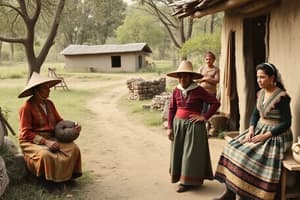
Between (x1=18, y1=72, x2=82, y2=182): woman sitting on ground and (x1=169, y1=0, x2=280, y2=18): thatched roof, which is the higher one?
(x1=169, y1=0, x2=280, y2=18): thatched roof

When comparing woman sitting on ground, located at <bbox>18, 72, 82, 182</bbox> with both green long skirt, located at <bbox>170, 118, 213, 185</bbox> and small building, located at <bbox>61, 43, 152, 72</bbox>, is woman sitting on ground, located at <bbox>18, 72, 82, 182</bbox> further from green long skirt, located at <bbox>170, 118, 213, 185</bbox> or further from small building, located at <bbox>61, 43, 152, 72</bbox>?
small building, located at <bbox>61, 43, 152, 72</bbox>

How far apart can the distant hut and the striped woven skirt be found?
2.47 ft

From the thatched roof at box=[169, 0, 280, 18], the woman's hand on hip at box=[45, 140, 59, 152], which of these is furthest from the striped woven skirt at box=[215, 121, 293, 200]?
the woman's hand on hip at box=[45, 140, 59, 152]

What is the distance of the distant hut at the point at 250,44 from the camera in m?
4.61

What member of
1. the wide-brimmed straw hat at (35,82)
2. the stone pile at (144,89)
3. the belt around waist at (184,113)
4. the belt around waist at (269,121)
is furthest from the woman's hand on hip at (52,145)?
the stone pile at (144,89)

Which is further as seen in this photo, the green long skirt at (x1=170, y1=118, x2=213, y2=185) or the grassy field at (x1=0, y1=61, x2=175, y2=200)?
the green long skirt at (x1=170, y1=118, x2=213, y2=185)

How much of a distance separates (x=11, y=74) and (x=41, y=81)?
956 inches

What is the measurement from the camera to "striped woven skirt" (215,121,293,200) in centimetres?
376

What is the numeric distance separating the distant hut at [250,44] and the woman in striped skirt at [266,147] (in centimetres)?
73

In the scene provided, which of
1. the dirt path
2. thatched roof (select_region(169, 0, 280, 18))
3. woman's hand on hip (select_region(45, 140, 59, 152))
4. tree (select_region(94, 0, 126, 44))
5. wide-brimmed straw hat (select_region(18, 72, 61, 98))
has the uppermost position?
tree (select_region(94, 0, 126, 44))

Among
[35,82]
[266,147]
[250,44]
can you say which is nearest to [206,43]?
[250,44]

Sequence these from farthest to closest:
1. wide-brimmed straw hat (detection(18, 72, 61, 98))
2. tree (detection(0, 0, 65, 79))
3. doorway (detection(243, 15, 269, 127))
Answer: tree (detection(0, 0, 65, 79)) < doorway (detection(243, 15, 269, 127)) < wide-brimmed straw hat (detection(18, 72, 61, 98))

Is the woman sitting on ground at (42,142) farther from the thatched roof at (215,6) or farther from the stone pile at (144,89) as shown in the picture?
the stone pile at (144,89)

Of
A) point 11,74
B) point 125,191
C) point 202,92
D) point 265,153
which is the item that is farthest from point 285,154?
point 11,74
